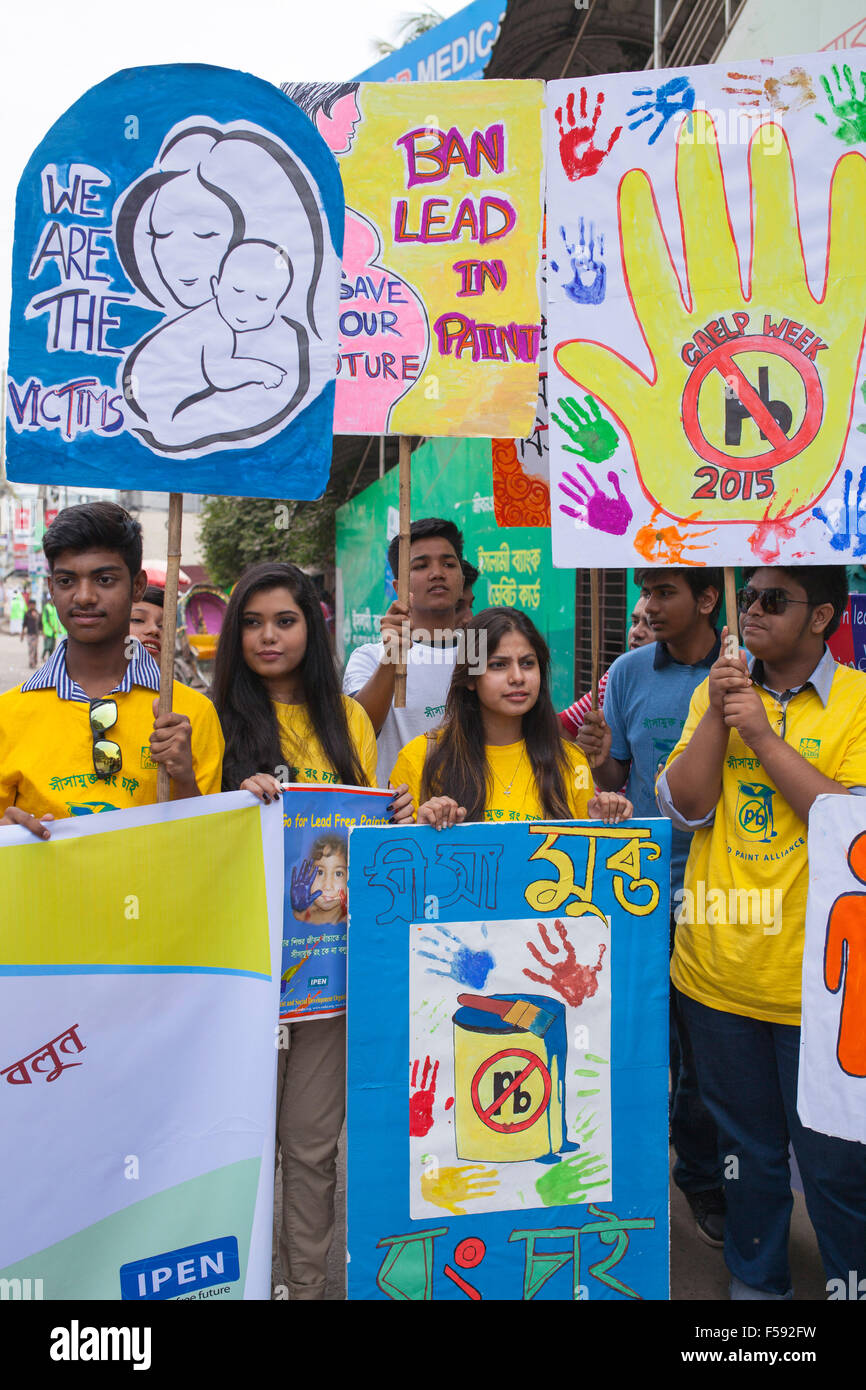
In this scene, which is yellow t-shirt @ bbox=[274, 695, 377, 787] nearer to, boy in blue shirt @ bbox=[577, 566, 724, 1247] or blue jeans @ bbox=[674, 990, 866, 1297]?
boy in blue shirt @ bbox=[577, 566, 724, 1247]

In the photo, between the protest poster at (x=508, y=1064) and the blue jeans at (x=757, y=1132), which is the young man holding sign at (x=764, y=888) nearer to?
the blue jeans at (x=757, y=1132)

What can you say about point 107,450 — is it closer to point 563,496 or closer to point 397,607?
point 397,607

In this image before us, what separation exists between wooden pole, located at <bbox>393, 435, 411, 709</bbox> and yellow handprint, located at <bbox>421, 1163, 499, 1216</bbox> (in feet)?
Result: 4.10

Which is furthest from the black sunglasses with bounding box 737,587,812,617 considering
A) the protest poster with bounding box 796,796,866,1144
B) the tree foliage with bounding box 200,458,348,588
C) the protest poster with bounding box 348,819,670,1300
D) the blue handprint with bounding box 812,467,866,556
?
the tree foliage with bounding box 200,458,348,588

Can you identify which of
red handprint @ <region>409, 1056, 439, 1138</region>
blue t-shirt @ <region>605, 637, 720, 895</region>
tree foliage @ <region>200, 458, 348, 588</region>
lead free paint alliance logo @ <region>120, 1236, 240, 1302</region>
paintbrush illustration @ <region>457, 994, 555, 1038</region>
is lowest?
lead free paint alliance logo @ <region>120, 1236, 240, 1302</region>

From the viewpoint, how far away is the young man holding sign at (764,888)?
8.32 ft

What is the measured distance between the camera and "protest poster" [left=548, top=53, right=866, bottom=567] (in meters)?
2.59

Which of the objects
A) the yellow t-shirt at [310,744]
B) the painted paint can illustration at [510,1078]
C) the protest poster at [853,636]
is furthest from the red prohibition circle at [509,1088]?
the protest poster at [853,636]

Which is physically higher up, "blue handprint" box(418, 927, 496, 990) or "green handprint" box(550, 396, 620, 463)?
"green handprint" box(550, 396, 620, 463)

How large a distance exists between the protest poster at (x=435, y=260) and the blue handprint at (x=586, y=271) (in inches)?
16.3

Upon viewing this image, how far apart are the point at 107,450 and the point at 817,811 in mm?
1812

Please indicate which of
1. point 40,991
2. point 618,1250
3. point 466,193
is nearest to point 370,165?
point 466,193

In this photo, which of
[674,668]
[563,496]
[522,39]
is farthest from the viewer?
[522,39]

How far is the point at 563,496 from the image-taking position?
8.81 feet
